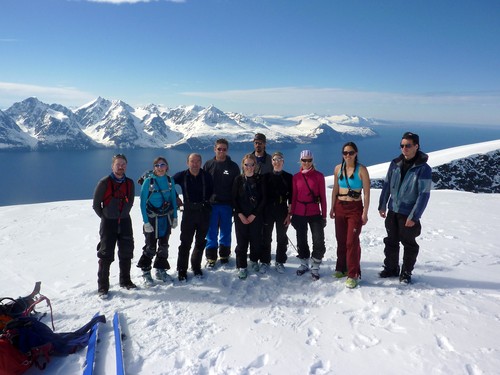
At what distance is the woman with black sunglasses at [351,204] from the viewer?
20.6 ft

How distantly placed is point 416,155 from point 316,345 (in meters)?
4.08

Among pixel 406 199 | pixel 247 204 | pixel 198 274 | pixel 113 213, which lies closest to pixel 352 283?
pixel 406 199

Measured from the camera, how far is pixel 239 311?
19.4 feet

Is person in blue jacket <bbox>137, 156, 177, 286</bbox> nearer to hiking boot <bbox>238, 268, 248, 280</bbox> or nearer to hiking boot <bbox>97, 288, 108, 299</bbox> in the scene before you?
hiking boot <bbox>97, 288, 108, 299</bbox>

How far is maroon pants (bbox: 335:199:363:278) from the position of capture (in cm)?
642

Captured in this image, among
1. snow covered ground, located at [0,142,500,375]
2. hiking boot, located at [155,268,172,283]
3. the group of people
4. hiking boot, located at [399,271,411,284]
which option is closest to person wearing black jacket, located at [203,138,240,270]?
the group of people

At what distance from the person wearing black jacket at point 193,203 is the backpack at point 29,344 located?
262cm

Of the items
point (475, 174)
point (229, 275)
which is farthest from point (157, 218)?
point (475, 174)

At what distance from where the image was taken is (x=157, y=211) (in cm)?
675

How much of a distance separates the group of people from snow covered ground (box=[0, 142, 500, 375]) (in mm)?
508

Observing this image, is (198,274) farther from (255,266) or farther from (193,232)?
(255,266)

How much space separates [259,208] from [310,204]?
1.14m

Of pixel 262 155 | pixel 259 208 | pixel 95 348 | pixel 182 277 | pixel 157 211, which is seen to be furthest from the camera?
pixel 262 155

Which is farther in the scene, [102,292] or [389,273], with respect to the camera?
[389,273]
